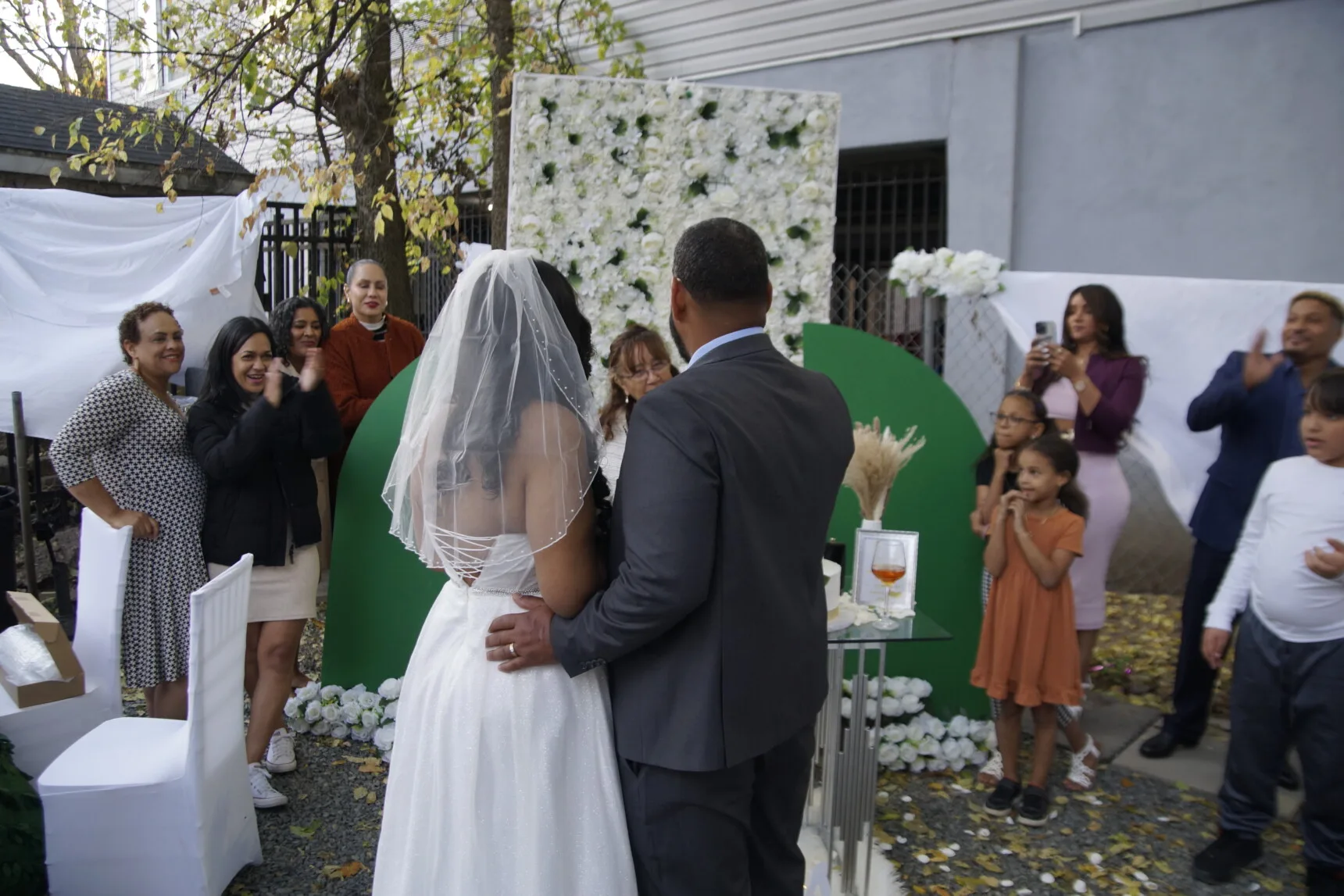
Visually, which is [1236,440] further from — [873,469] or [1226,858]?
[873,469]

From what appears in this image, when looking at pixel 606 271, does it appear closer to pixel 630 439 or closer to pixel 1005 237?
pixel 630 439

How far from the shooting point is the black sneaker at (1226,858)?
3.16 m

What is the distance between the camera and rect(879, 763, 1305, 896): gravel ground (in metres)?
3.16

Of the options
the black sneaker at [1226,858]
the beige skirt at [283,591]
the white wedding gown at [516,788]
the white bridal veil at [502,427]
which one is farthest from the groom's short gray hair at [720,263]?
the black sneaker at [1226,858]

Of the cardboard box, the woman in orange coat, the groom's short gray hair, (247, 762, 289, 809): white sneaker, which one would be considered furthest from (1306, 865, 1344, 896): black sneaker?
the woman in orange coat

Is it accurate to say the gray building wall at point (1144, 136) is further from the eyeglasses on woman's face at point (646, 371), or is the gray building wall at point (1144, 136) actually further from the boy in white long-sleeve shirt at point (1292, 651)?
the eyeglasses on woman's face at point (646, 371)

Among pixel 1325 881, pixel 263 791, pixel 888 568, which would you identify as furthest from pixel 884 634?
pixel 263 791

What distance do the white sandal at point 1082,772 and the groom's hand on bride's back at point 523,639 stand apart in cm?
272

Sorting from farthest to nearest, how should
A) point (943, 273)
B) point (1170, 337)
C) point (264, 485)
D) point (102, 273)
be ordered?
point (102, 273)
point (1170, 337)
point (943, 273)
point (264, 485)

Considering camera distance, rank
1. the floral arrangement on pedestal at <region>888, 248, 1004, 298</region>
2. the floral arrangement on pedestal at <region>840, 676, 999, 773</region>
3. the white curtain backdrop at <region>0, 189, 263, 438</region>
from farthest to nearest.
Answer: the white curtain backdrop at <region>0, 189, 263, 438</region> < the floral arrangement on pedestal at <region>888, 248, 1004, 298</region> < the floral arrangement on pedestal at <region>840, 676, 999, 773</region>

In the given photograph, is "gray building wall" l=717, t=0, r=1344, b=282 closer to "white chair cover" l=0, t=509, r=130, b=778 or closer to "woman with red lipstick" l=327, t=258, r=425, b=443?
"woman with red lipstick" l=327, t=258, r=425, b=443

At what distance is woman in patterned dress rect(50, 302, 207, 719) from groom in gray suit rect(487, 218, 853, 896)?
6.61ft

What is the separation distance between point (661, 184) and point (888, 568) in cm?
231

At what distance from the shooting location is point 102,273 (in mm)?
6375
